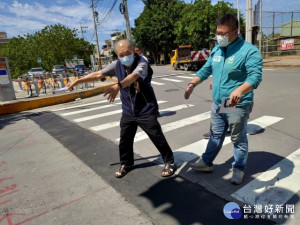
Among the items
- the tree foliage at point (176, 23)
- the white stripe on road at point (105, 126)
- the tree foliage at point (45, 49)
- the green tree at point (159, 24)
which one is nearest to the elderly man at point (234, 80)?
the white stripe on road at point (105, 126)

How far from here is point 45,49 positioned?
35281 millimetres

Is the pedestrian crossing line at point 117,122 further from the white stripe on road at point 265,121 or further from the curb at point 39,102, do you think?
the curb at point 39,102

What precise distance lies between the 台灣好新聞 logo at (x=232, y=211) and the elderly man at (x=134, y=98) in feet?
3.18

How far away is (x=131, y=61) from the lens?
2926mm

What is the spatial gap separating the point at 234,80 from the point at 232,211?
54.6 inches

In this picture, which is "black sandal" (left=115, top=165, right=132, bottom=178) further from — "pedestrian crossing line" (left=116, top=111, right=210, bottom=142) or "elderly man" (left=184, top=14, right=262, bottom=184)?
"pedestrian crossing line" (left=116, top=111, right=210, bottom=142)

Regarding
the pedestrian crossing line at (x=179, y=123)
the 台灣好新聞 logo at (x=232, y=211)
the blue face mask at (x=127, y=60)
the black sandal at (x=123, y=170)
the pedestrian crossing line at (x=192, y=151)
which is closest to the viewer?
the 台灣好新聞 logo at (x=232, y=211)

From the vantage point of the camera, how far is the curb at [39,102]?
9.55 metres

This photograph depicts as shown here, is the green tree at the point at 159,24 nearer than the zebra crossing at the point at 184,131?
No

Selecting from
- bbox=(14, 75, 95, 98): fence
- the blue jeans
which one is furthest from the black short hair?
bbox=(14, 75, 95, 98): fence

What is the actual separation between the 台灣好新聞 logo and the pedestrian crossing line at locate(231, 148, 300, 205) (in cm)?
15

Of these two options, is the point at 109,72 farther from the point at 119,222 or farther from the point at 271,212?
the point at 271,212

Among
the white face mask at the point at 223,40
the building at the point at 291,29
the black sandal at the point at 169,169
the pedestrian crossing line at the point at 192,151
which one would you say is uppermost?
the building at the point at 291,29

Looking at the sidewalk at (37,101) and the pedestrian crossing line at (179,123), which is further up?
the sidewalk at (37,101)
